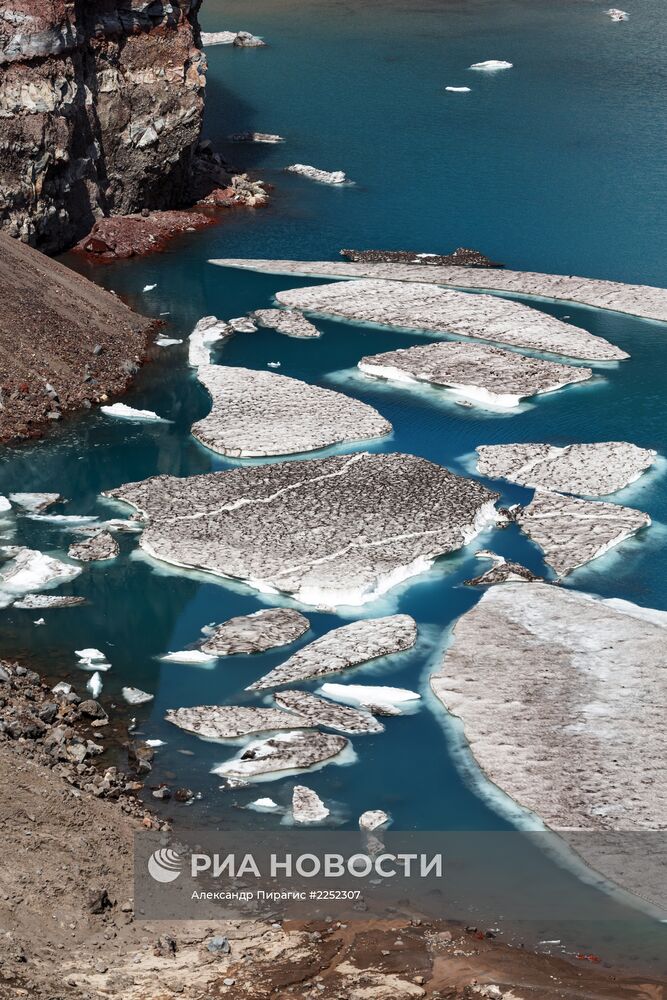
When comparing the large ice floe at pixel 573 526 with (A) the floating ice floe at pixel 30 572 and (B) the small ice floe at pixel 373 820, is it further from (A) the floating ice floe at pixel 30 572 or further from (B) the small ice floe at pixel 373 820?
(A) the floating ice floe at pixel 30 572

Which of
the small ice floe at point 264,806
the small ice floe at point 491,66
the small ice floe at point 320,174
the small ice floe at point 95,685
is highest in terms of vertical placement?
the small ice floe at point 491,66

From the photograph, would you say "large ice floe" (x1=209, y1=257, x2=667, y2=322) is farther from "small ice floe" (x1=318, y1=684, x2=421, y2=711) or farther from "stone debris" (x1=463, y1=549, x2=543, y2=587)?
"small ice floe" (x1=318, y1=684, x2=421, y2=711)

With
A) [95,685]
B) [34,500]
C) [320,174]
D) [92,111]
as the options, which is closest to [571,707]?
[95,685]

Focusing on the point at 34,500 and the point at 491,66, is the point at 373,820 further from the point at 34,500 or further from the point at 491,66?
the point at 491,66

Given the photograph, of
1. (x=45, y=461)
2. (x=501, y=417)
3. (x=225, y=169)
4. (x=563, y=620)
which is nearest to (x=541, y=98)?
(x=225, y=169)

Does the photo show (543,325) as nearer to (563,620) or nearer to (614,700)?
(563,620)

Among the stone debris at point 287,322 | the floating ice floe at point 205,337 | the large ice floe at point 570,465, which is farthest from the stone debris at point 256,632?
the stone debris at point 287,322
